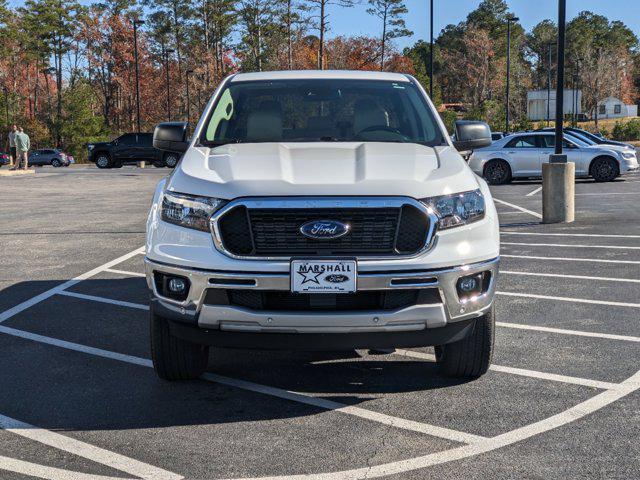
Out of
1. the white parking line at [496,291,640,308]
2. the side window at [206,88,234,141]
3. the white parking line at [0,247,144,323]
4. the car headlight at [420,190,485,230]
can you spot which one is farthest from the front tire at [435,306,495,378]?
the white parking line at [0,247,144,323]

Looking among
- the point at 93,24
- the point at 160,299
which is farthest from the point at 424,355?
the point at 93,24

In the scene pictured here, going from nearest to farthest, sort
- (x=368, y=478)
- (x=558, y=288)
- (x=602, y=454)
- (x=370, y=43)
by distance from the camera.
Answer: (x=368, y=478) → (x=602, y=454) → (x=558, y=288) → (x=370, y=43)

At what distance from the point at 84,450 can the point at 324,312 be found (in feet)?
4.21

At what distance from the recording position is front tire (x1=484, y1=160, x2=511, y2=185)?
24.3m

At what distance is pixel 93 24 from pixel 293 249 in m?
86.3

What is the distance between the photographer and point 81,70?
293 feet

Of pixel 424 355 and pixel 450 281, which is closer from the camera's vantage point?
pixel 450 281

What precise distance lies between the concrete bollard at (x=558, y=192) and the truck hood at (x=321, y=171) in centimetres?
879

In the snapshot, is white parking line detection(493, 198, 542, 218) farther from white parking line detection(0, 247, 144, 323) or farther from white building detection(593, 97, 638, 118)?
white building detection(593, 97, 638, 118)

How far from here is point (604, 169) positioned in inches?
937

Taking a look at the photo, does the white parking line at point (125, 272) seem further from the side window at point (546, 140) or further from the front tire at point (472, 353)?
the side window at point (546, 140)

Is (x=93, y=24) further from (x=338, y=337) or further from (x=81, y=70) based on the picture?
(x=338, y=337)

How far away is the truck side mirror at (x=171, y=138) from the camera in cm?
621

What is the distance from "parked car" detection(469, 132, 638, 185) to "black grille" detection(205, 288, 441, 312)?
793 inches
